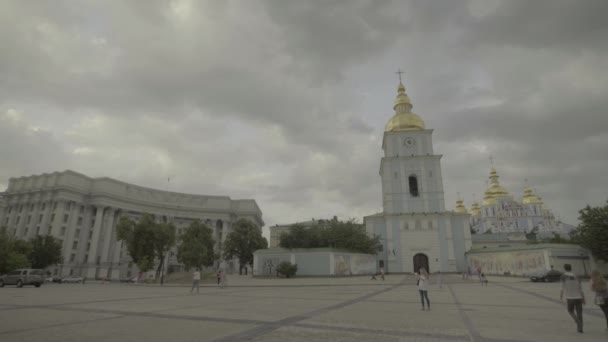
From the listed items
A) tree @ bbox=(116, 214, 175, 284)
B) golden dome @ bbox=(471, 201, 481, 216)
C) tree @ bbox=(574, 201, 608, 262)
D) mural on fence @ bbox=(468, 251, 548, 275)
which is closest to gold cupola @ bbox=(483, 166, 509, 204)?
golden dome @ bbox=(471, 201, 481, 216)

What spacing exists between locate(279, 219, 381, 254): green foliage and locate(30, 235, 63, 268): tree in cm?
3845

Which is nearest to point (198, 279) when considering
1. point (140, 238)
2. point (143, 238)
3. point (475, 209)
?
point (143, 238)

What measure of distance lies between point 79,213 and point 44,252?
834 inches

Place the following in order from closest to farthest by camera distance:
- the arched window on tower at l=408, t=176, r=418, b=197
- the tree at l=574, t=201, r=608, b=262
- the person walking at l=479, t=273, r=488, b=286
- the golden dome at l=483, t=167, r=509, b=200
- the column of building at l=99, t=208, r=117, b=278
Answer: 1. the person walking at l=479, t=273, r=488, b=286
2. the tree at l=574, t=201, r=608, b=262
3. the arched window on tower at l=408, t=176, r=418, b=197
4. the column of building at l=99, t=208, r=117, b=278
5. the golden dome at l=483, t=167, r=509, b=200

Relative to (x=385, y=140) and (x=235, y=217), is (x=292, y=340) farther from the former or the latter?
(x=235, y=217)

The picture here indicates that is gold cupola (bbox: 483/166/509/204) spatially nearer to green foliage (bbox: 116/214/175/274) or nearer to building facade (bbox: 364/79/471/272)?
building facade (bbox: 364/79/471/272)

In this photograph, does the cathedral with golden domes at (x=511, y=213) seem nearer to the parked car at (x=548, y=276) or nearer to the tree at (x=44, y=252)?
the parked car at (x=548, y=276)

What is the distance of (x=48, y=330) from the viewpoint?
806cm

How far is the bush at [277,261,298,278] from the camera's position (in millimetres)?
39938

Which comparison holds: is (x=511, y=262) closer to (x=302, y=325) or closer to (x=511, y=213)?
(x=302, y=325)

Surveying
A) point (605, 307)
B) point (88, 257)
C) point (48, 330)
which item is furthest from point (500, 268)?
point (88, 257)

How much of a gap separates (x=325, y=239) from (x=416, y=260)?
47.4ft

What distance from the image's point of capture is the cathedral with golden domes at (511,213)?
100 metres

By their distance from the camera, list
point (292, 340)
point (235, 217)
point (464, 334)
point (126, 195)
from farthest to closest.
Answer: point (235, 217)
point (126, 195)
point (464, 334)
point (292, 340)
